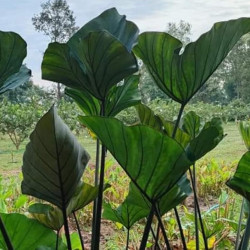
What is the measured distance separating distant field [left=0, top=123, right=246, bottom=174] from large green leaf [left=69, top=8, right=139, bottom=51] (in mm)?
1336

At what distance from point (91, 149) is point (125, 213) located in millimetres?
1253

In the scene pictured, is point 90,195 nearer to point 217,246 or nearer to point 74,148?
point 74,148

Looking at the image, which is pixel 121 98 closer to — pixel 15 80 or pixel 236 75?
pixel 15 80

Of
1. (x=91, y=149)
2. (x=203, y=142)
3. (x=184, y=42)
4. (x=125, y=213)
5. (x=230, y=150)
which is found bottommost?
(x=230, y=150)

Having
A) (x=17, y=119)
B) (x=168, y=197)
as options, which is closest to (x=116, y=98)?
(x=168, y=197)

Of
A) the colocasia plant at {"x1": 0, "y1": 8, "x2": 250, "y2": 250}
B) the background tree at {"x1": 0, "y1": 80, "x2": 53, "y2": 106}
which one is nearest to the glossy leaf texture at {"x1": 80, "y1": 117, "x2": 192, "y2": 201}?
the colocasia plant at {"x1": 0, "y1": 8, "x2": 250, "y2": 250}

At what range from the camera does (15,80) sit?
16.7 inches

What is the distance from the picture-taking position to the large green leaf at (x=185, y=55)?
0.36 m

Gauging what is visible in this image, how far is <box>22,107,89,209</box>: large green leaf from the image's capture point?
33 centimetres

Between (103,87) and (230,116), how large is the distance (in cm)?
160

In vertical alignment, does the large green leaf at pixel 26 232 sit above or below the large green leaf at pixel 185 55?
below

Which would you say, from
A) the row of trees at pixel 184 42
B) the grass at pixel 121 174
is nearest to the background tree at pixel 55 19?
the row of trees at pixel 184 42

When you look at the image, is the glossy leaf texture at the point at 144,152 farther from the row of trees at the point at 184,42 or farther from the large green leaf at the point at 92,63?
the row of trees at the point at 184,42

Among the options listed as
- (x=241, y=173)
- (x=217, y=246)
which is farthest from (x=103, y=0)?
(x=241, y=173)
